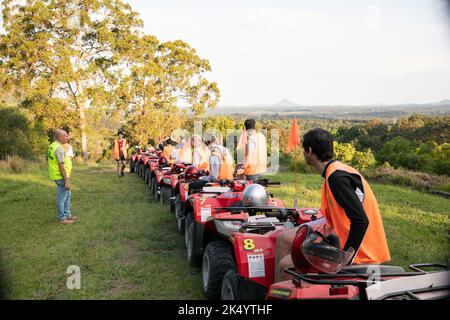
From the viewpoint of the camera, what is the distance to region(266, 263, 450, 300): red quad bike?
2.05 m

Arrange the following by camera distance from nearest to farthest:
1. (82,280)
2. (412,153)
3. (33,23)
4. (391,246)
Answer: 1. (82,280)
2. (391,246)
3. (412,153)
4. (33,23)

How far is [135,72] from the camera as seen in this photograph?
29719 millimetres

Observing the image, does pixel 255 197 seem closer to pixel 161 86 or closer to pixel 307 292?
pixel 307 292

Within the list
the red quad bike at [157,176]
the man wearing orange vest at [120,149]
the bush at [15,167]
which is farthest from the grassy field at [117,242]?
the bush at [15,167]

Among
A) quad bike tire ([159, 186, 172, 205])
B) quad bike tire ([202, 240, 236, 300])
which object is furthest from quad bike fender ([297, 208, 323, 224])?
quad bike tire ([159, 186, 172, 205])

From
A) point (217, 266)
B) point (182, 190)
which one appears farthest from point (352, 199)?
point (182, 190)

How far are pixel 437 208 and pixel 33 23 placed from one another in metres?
24.9

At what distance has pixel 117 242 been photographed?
23.5 ft

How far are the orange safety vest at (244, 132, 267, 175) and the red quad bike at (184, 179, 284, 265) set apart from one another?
1.47 meters

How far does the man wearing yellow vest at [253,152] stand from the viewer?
25.9 feet

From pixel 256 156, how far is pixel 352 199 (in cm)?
537

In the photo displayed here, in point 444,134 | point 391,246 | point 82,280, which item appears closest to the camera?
point 82,280

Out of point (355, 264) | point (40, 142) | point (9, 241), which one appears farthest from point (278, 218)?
point (40, 142)
